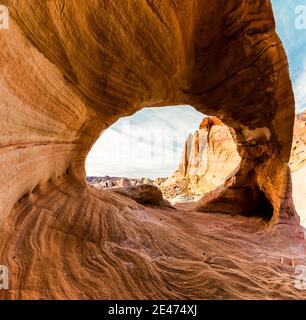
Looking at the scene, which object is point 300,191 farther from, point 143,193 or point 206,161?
point 143,193

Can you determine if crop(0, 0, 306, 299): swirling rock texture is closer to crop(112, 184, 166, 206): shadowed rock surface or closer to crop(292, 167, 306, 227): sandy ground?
crop(112, 184, 166, 206): shadowed rock surface

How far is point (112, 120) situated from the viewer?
13.2ft

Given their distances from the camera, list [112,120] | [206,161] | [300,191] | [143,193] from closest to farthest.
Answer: [112,120] < [143,193] < [300,191] < [206,161]

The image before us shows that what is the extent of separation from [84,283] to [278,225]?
4.75 meters

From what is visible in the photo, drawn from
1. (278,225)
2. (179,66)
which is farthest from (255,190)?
(179,66)

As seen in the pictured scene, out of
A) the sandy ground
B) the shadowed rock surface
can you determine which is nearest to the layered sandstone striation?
the sandy ground

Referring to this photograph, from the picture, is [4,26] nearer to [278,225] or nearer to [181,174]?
[278,225]

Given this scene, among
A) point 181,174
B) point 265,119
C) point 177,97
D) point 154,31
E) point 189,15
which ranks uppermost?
point 189,15

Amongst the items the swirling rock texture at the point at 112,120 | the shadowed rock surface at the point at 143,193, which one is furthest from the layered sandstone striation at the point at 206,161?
the swirling rock texture at the point at 112,120

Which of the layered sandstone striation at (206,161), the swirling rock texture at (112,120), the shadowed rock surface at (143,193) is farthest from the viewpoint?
the layered sandstone striation at (206,161)

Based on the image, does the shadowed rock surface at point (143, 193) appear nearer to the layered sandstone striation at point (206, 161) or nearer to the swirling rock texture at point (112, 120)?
the swirling rock texture at point (112, 120)

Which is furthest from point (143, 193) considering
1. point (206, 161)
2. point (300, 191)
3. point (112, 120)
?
point (300, 191)

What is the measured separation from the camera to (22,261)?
82.6 inches

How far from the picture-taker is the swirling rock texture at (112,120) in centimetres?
217
